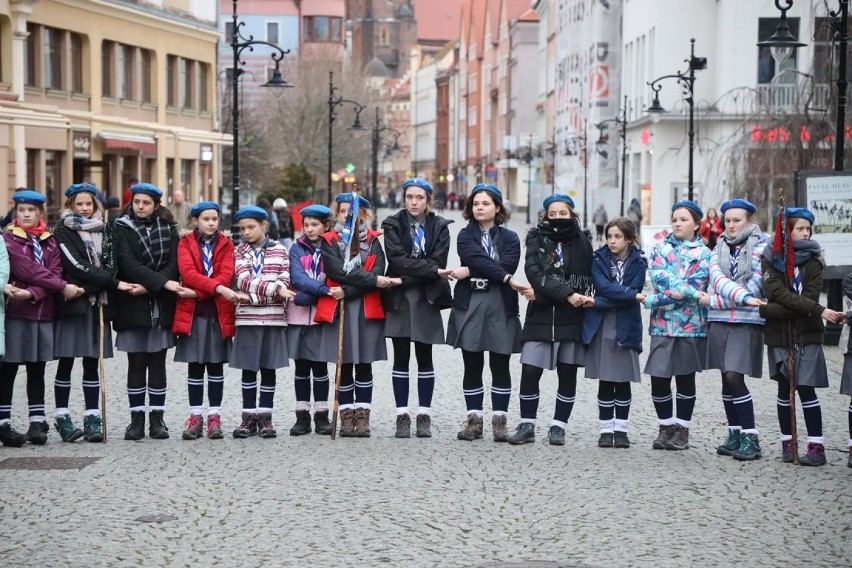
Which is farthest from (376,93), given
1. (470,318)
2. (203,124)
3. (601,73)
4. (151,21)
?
(470,318)

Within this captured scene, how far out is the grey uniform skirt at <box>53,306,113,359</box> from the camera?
11.1 meters

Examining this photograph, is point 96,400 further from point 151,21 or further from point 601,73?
point 601,73

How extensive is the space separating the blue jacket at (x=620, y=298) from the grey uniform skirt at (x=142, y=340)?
3209 millimetres

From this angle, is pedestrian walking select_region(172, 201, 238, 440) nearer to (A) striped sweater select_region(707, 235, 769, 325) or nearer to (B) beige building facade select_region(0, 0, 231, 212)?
(A) striped sweater select_region(707, 235, 769, 325)

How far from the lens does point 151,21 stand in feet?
151

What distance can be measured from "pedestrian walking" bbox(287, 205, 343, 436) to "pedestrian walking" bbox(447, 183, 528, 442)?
978 millimetres

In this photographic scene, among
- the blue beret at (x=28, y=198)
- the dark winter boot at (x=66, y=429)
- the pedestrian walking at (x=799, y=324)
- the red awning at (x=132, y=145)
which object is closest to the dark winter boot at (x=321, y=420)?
the dark winter boot at (x=66, y=429)

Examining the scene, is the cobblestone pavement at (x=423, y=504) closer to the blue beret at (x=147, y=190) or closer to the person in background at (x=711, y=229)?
the blue beret at (x=147, y=190)

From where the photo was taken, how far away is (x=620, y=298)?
35.3 feet

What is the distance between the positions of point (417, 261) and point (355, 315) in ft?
2.21

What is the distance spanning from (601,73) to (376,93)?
85.4 ft

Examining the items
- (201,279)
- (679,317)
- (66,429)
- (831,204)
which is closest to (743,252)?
(679,317)

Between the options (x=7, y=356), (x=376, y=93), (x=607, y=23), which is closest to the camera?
(x=7, y=356)

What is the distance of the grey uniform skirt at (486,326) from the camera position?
11156mm
